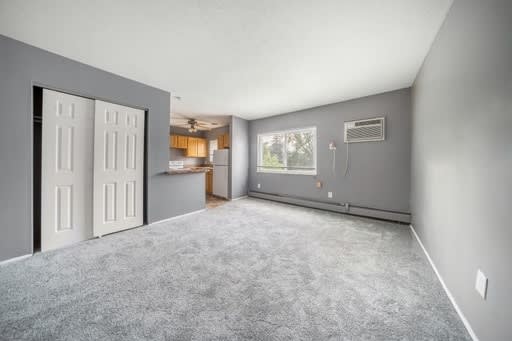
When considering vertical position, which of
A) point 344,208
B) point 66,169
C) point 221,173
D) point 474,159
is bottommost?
point 344,208

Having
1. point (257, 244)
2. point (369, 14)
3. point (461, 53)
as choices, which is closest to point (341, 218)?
point (257, 244)

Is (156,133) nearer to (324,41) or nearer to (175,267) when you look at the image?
(175,267)

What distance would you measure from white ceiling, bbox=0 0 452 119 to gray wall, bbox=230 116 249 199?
7.22ft

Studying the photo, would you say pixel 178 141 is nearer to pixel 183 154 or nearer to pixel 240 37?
pixel 183 154

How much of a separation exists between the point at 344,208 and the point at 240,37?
11.8 feet

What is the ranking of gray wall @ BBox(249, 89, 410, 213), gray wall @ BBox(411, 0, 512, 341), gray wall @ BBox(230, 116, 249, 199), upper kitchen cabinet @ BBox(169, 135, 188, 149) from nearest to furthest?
gray wall @ BBox(411, 0, 512, 341) < gray wall @ BBox(249, 89, 410, 213) < gray wall @ BBox(230, 116, 249, 199) < upper kitchen cabinet @ BBox(169, 135, 188, 149)

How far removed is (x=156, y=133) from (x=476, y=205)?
3871mm

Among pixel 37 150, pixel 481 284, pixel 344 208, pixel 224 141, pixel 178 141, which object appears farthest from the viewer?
pixel 178 141

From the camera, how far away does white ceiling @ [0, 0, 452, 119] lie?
1.57m

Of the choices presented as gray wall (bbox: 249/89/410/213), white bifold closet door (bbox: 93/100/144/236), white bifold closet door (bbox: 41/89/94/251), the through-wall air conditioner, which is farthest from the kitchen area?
the through-wall air conditioner

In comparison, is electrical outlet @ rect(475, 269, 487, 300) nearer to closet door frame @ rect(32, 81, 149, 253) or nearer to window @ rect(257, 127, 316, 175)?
window @ rect(257, 127, 316, 175)

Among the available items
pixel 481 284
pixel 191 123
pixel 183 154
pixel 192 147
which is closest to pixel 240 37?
pixel 481 284

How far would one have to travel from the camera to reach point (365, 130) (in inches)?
142

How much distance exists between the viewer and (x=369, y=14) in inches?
64.0
